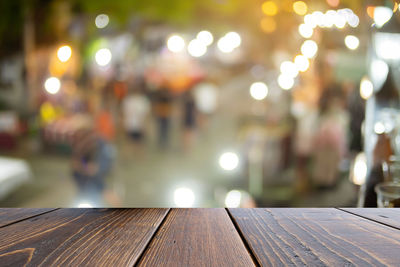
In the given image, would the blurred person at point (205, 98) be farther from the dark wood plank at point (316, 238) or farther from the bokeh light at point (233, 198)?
the dark wood plank at point (316, 238)

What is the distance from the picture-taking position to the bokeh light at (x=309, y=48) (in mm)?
3186

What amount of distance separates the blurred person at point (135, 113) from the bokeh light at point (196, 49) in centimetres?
62

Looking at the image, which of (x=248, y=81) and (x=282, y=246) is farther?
(x=248, y=81)

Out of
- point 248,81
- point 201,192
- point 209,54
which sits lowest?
point 201,192

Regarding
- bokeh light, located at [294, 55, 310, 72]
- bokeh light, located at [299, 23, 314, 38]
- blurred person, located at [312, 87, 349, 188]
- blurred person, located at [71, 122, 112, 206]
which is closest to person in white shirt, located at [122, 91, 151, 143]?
Result: blurred person, located at [71, 122, 112, 206]

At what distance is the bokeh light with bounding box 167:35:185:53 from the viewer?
124 inches

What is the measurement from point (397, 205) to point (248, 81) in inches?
90.5

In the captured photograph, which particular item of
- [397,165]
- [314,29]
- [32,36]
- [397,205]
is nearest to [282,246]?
[397,205]

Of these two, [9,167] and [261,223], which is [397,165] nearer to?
[261,223]

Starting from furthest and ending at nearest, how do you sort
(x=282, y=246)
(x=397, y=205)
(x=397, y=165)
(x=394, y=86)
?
(x=394, y=86) < (x=397, y=165) < (x=397, y=205) < (x=282, y=246)

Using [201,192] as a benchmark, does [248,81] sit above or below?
above

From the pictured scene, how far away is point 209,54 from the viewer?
321 centimetres

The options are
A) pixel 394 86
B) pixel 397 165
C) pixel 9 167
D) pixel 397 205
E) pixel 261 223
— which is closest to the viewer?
pixel 261 223

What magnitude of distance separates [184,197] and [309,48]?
187 cm
